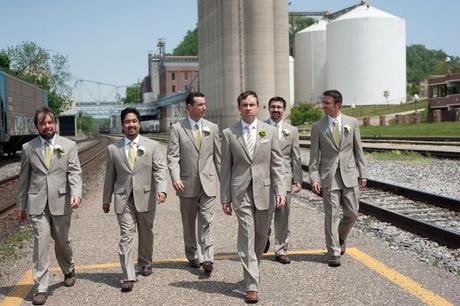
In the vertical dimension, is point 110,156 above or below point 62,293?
above

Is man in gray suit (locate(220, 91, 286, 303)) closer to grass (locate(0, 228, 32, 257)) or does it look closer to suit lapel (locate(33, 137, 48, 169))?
suit lapel (locate(33, 137, 48, 169))

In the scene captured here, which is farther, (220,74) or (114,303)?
(220,74)

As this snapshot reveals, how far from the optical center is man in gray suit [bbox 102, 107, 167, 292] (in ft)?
20.7

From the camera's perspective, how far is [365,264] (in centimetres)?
685

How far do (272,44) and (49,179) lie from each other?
225 feet

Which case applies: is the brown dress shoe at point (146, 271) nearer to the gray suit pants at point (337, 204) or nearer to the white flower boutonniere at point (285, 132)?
the gray suit pants at point (337, 204)

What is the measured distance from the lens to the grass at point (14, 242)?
8.39 meters

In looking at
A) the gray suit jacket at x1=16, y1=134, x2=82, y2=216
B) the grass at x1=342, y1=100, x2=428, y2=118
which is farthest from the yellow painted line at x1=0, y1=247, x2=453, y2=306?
the grass at x1=342, y1=100, x2=428, y2=118

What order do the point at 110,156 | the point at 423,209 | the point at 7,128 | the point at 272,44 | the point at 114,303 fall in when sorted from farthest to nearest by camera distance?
the point at 272,44 < the point at 7,128 < the point at 423,209 < the point at 110,156 < the point at 114,303

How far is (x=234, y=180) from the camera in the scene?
599 cm

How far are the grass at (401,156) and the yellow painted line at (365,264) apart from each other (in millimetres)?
14929

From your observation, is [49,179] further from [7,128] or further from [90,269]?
[7,128]

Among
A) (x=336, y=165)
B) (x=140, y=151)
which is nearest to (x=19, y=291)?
(x=140, y=151)

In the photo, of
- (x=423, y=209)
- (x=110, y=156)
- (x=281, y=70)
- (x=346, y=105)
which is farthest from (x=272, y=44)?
(x=110, y=156)
